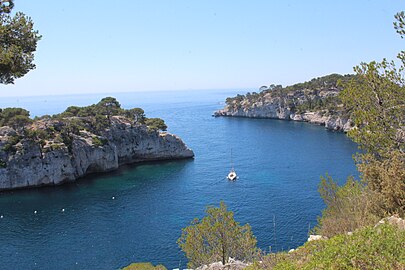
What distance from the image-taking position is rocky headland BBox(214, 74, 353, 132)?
124125 mm

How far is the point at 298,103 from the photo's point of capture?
455 feet

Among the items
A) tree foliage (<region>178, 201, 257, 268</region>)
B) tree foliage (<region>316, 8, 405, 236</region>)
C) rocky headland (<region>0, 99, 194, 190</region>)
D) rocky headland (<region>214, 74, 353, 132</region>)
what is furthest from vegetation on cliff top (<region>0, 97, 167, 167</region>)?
rocky headland (<region>214, 74, 353, 132</region>)

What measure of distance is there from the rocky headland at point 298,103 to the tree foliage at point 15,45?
10984cm

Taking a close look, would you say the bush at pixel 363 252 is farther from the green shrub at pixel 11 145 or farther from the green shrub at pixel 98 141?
the green shrub at pixel 98 141

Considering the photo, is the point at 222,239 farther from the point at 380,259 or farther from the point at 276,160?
the point at 276,160

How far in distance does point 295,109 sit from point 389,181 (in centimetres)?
12859

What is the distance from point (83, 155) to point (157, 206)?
2484 cm

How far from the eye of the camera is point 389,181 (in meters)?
13.2

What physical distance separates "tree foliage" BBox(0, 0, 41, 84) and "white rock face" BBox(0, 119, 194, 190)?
4935cm

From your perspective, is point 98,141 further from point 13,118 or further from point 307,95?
point 307,95

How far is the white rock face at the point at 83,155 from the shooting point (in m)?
56.4

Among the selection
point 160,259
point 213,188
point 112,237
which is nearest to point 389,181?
point 160,259

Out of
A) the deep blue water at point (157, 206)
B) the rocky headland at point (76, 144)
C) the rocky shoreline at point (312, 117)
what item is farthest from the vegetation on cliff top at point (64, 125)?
the rocky shoreline at point (312, 117)

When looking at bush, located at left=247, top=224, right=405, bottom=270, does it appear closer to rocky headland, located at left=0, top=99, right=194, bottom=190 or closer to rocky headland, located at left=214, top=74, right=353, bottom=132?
rocky headland, located at left=0, top=99, right=194, bottom=190
